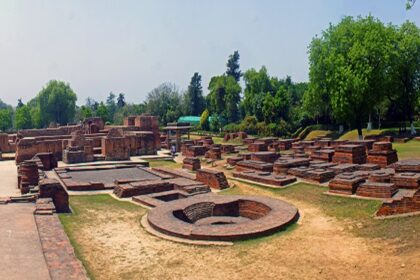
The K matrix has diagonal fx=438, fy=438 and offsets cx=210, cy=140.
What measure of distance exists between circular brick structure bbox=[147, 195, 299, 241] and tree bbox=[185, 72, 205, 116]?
52.1m

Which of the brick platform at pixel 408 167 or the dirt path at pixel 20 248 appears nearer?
the dirt path at pixel 20 248

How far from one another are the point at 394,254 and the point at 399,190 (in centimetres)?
567

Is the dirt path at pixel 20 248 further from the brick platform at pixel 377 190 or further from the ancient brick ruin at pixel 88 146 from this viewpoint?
the ancient brick ruin at pixel 88 146

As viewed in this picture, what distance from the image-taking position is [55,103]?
5981 cm

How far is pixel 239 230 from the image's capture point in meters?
9.05

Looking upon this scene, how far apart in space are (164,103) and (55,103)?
15312 millimetres

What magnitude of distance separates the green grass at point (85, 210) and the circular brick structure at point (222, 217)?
117 centimetres

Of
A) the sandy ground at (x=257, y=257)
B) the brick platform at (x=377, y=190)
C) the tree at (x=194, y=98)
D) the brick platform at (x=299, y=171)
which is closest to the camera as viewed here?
the sandy ground at (x=257, y=257)

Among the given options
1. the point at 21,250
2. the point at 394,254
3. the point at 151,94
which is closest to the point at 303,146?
the point at 394,254

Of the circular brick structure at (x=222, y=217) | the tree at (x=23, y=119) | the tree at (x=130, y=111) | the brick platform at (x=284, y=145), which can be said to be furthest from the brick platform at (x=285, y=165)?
the tree at (x=130, y=111)

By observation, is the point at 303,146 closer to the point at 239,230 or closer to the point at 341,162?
the point at 341,162

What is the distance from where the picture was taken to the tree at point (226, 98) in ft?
184

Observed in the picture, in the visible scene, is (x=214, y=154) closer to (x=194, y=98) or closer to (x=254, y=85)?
(x=254, y=85)

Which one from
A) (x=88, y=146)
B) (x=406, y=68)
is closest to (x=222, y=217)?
(x=88, y=146)
